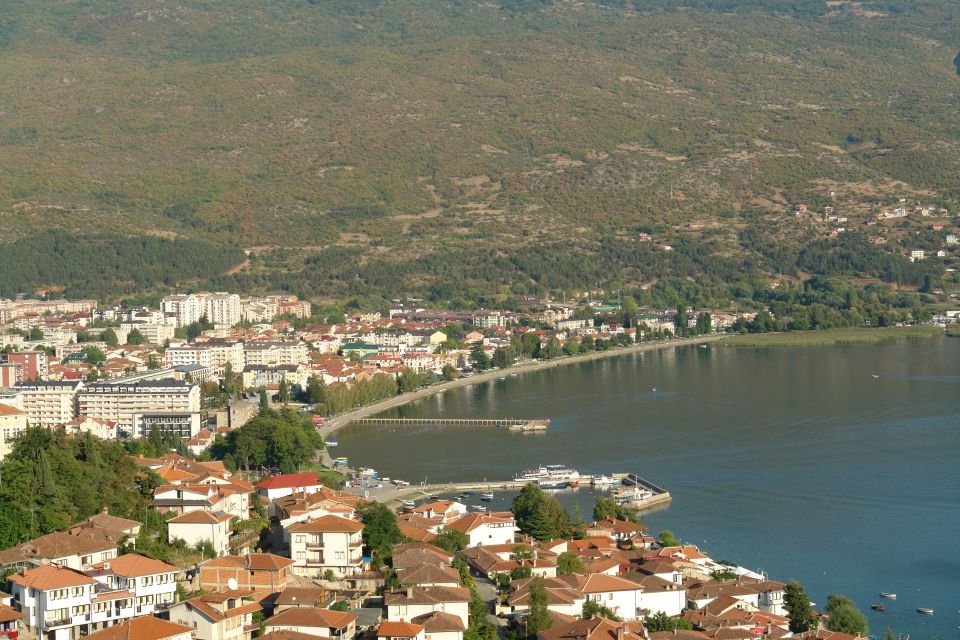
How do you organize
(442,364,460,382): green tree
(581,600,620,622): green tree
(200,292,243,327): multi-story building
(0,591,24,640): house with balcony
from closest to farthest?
(0,591,24,640): house with balcony → (581,600,620,622): green tree → (442,364,460,382): green tree → (200,292,243,327): multi-story building

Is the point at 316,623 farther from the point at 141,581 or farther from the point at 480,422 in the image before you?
the point at 480,422

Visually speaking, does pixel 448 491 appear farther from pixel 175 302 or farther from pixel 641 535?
pixel 175 302

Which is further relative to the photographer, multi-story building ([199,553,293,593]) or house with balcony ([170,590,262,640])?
multi-story building ([199,553,293,593])

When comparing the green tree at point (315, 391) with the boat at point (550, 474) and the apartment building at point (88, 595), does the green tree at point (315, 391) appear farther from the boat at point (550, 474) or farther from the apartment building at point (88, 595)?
the apartment building at point (88, 595)

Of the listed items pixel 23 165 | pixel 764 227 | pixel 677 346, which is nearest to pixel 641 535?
pixel 677 346

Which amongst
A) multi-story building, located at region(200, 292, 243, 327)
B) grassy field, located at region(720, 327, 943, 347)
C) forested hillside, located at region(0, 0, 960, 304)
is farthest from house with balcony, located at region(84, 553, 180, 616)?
forested hillside, located at region(0, 0, 960, 304)

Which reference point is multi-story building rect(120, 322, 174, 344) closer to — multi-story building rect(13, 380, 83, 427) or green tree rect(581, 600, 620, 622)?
multi-story building rect(13, 380, 83, 427)

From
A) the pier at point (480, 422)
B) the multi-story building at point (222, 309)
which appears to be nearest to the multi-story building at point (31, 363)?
the pier at point (480, 422)
